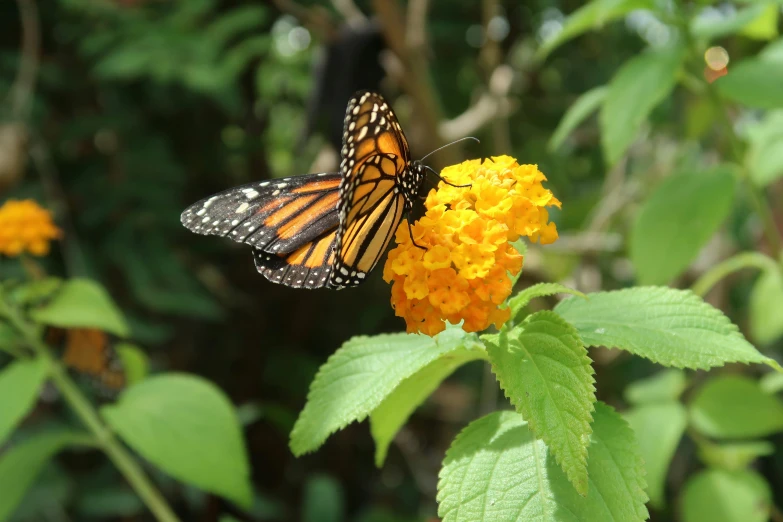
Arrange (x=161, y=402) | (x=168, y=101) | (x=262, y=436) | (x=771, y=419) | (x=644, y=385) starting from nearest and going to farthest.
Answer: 1. (x=161, y=402)
2. (x=771, y=419)
3. (x=644, y=385)
4. (x=168, y=101)
5. (x=262, y=436)

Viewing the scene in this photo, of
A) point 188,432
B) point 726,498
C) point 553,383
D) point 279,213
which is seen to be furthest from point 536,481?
point 726,498

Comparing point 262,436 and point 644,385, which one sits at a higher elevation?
point 644,385

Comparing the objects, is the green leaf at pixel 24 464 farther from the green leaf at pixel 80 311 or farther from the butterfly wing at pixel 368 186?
the butterfly wing at pixel 368 186

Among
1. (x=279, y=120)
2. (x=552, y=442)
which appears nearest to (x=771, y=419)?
(x=552, y=442)

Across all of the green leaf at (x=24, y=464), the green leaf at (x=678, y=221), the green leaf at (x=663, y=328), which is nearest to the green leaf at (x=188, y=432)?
the green leaf at (x=24, y=464)

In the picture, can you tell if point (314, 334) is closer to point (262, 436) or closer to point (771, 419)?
point (262, 436)

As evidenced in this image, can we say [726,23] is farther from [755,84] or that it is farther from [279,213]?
[279,213]

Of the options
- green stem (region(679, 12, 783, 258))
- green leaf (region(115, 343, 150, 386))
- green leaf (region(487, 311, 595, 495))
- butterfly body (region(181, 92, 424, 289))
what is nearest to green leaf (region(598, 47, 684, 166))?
green stem (region(679, 12, 783, 258))

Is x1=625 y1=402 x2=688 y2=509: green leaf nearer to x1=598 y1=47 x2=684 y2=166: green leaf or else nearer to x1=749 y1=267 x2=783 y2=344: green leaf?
x1=749 y1=267 x2=783 y2=344: green leaf
